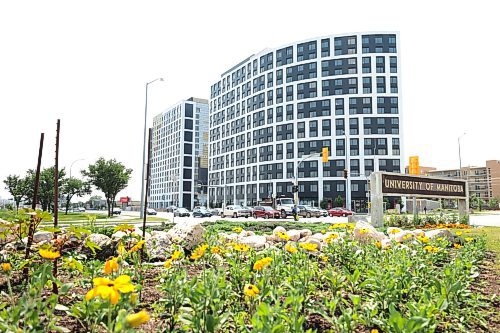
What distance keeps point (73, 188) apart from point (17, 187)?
7.04 metres

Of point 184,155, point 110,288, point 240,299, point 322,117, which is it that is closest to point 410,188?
point 240,299

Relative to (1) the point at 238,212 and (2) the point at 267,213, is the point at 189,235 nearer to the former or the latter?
(2) the point at 267,213

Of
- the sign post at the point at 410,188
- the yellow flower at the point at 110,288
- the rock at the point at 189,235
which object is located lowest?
the rock at the point at 189,235

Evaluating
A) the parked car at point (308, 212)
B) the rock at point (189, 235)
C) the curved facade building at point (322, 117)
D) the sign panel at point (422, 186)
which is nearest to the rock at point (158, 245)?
the rock at point (189, 235)

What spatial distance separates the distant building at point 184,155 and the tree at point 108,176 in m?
68.0

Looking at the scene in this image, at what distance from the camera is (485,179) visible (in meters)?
126

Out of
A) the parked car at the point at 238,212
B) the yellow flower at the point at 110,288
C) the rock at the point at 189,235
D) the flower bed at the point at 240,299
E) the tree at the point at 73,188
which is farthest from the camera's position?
the tree at the point at 73,188

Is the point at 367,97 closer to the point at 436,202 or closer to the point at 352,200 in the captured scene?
the point at 352,200

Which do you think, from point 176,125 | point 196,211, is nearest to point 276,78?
point 196,211

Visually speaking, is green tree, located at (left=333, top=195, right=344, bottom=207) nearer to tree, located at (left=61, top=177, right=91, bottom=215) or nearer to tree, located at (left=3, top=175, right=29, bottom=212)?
tree, located at (left=61, top=177, right=91, bottom=215)

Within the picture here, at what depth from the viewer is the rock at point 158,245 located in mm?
7497

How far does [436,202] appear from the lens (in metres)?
83.4

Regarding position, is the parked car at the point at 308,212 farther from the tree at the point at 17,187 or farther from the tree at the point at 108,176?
the tree at the point at 17,187

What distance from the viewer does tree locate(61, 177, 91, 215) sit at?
4986 cm
